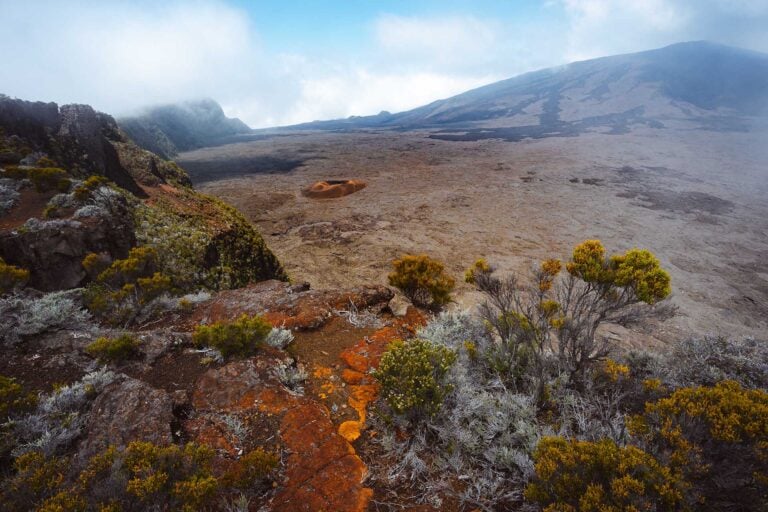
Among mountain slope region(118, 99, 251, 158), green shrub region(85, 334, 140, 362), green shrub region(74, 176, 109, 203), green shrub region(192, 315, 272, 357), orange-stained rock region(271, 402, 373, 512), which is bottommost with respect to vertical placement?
orange-stained rock region(271, 402, 373, 512)

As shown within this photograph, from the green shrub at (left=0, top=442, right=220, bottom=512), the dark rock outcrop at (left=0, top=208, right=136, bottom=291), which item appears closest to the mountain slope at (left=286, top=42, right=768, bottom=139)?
the dark rock outcrop at (left=0, top=208, right=136, bottom=291)

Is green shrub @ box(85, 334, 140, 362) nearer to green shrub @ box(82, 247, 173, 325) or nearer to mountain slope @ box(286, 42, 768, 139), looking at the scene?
green shrub @ box(82, 247, 173, 325)

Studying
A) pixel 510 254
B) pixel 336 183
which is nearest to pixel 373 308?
pixel 510 254

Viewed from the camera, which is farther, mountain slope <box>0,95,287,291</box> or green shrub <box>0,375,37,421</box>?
mountain slope <box>0,95,287,291</box>

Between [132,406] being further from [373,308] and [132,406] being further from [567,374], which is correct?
[567,374]

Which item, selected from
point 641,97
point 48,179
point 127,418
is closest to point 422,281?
point 127,418

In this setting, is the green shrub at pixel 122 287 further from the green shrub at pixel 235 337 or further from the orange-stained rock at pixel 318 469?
the orange-stained rock at pixel 318 469
